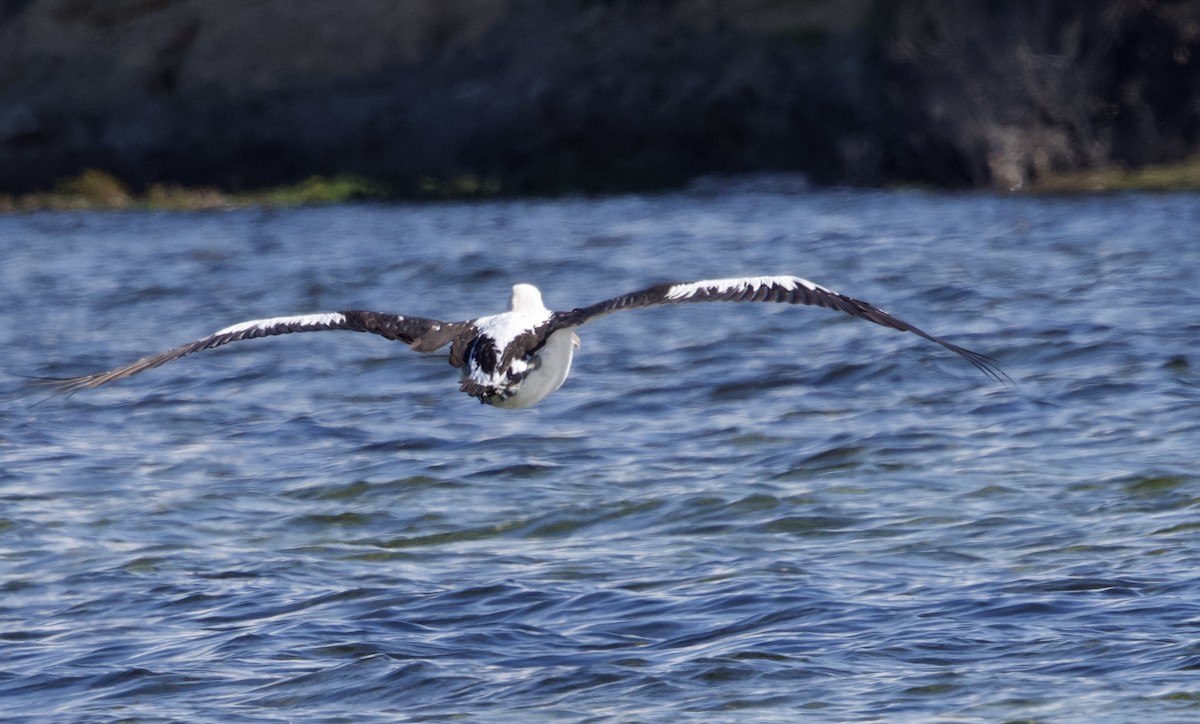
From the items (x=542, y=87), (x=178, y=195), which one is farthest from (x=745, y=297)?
(x=178, y=195)

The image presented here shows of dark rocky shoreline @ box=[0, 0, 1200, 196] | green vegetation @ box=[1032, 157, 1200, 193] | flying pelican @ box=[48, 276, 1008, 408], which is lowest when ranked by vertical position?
green vegetation @ box=[1032, 157, 1200, 193]

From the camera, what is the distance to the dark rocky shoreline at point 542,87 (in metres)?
33.1

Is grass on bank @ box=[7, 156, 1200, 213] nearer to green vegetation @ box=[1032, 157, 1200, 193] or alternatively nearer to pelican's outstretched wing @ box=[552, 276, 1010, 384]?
green vegetation @ box=[1032, 157, 1200, 193]

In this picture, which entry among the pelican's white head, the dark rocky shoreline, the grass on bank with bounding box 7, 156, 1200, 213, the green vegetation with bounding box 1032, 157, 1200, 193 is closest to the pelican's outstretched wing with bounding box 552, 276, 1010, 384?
the pelican's white head

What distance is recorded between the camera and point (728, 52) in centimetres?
3794

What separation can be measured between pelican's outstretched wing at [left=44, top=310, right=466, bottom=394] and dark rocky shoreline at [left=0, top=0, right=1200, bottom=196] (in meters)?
24.6

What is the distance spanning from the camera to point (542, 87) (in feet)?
127

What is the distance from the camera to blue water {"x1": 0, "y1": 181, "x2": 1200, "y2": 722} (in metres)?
8.65

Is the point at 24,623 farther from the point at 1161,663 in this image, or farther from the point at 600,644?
the point at 1161,663

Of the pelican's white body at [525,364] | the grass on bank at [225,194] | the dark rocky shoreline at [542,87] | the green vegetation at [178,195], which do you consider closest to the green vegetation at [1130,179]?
the dark rocky shoreline at [542,87]

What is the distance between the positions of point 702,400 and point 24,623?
664cm

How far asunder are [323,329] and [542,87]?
98.2ft

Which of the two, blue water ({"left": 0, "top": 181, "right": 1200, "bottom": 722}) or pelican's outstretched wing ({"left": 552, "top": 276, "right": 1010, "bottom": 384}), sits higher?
pelican's outstretched wing ({"left": 552, "top": 276, "right": 1010, "bottom": 384})

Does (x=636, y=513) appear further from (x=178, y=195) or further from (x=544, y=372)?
(x=178, y=195)
